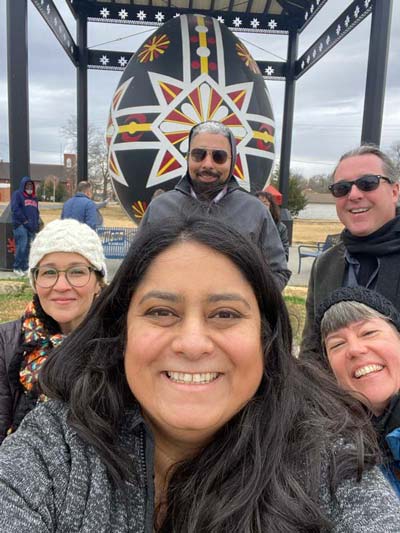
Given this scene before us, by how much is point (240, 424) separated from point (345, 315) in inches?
27.7

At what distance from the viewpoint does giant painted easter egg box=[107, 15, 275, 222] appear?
6.07 meters

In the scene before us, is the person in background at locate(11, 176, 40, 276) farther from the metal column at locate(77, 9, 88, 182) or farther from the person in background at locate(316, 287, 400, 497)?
the person in background at locate(316, 287, 400, 497)

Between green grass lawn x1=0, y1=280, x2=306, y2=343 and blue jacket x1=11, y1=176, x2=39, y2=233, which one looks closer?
green grass lawn x1=0, y1=280, x2=306, y2=343

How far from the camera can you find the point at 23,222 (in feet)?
25.7

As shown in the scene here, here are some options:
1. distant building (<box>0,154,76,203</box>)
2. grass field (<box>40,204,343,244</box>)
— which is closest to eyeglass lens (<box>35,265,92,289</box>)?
grass field (<box>40,204,343,244</box>)

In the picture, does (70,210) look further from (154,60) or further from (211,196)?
(211,196)

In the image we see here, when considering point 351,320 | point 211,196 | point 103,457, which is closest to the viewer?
point 103,457

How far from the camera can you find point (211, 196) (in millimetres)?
2779

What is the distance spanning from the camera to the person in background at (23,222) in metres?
7.68

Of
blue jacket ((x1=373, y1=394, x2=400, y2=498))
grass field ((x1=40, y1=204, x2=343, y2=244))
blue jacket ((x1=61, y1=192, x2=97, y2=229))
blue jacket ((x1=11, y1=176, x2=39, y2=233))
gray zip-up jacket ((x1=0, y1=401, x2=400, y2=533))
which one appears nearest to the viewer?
gray zip-up jacket ((x1=0, y1=401, x2=400, y2=533))

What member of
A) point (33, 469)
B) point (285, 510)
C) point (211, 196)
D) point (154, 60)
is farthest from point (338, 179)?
point (154, 60)

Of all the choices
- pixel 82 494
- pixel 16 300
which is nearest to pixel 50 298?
pixel 82 494

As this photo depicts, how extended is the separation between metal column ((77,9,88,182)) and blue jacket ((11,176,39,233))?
10.1 ft

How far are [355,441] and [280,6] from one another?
33.8 feet
